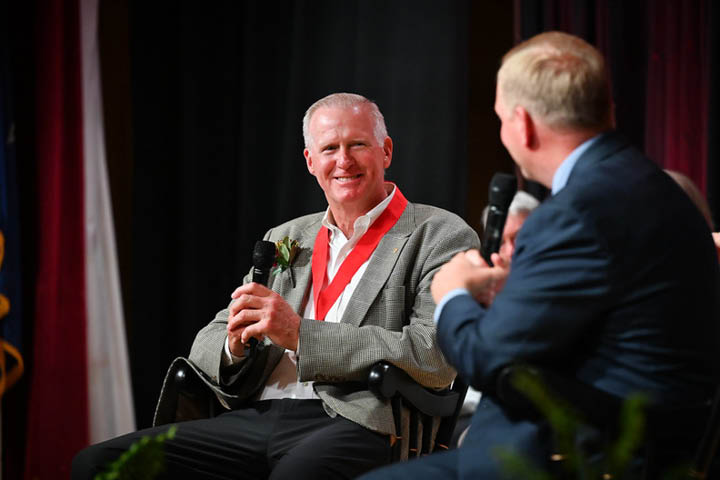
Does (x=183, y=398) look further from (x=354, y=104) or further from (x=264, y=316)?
(x=354, y=104)

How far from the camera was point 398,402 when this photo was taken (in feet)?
7.62

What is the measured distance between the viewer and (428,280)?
247 cm

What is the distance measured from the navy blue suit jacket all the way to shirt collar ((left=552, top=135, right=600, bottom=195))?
0.06 meters

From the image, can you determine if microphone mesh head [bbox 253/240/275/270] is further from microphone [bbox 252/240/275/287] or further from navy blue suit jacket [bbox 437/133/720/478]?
navy blue suit jacket [bbox 437/133/720/478]

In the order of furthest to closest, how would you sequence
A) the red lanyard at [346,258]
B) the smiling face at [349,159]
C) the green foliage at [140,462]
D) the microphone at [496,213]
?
the smiling face at [349,159] < the red lanyard at [346,258] < the microphone at [496,213] < the green foliage at [140,462]

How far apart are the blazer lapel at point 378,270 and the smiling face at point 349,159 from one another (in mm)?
157

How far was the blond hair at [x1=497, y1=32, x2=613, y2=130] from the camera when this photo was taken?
153cm

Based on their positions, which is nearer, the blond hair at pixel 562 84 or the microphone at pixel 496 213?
the blond hair at pixel 562 84

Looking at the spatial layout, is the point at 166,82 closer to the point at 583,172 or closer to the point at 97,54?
the point at 97,54

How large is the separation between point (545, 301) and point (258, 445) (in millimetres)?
1216

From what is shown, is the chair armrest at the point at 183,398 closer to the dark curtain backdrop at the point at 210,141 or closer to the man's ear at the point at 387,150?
the man's ear at the point at 387,150

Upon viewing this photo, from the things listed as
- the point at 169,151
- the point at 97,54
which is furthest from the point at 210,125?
the point at 97,54

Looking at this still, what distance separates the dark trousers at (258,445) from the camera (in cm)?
224

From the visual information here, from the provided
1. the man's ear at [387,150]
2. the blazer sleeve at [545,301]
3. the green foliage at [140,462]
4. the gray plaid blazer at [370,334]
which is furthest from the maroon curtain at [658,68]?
the green foliage at [140,462]
